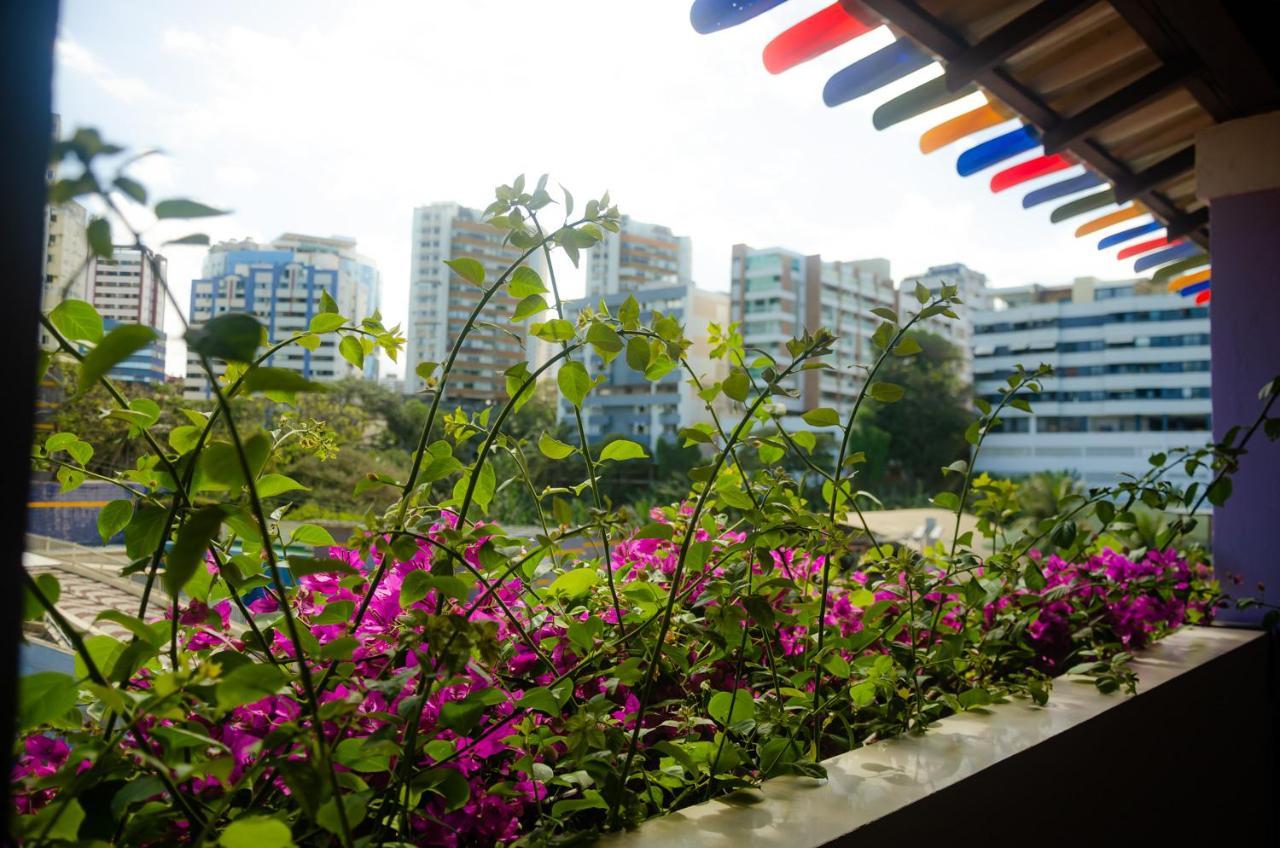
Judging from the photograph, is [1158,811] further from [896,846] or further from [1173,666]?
[896,846]

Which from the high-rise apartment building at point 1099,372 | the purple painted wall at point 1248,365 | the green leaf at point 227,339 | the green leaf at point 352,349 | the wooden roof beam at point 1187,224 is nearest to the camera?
the green leaf at point 227,339

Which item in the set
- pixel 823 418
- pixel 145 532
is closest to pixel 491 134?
pixel 823 418

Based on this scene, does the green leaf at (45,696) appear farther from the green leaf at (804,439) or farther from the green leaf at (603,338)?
the green leaf at (804,439)

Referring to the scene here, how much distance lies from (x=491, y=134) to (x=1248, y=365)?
25620mm

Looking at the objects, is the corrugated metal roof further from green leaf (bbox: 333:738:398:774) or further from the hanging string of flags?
green leaf (bbox: 333:738:398:774)

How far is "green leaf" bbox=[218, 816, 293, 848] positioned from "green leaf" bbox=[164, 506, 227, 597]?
4.0 inches

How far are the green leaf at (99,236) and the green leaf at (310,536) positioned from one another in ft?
1.09


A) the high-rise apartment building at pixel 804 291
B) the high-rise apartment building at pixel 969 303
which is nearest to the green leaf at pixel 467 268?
the high-rise apartment building at pixel 804 291

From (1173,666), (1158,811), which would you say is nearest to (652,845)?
(1158,811)

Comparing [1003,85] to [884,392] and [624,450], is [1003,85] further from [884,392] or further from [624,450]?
[624,450]

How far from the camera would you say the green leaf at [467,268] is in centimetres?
58

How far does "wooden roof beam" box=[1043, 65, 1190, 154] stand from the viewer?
6.42 feet

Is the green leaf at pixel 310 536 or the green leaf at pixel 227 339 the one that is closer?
the green leaf at pixel 227 339

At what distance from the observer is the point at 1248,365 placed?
222 cm
